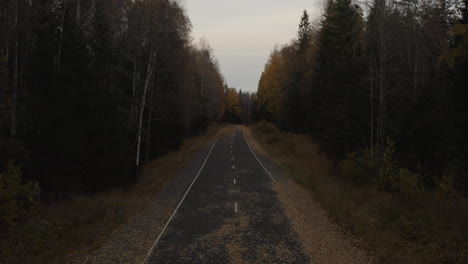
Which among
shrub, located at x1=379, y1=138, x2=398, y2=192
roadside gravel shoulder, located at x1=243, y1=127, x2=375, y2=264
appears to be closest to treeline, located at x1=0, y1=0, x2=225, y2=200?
roadside gravel shoulder, located at x1=243, y1=127, x2=375, y2=264

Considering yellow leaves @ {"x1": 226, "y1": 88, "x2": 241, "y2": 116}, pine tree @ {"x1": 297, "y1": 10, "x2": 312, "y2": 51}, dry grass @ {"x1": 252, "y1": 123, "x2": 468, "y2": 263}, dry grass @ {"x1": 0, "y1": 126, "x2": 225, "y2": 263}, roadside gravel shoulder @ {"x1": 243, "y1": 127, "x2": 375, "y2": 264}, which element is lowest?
dry grass @ {"x1": 0, "y1": 126, "x2": 225, "y2": 263}

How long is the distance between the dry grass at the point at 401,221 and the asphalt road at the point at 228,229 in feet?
7.28

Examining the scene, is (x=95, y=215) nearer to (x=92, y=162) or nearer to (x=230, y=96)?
(x=92, y=162)

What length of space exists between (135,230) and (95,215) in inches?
103

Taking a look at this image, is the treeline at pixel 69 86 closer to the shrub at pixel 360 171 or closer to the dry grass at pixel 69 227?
the dry grass at pixel 69 227

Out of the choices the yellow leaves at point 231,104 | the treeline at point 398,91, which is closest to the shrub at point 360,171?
the treeline at point 398,91

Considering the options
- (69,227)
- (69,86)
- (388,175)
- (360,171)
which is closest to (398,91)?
(360,171)

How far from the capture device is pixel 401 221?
11.1m

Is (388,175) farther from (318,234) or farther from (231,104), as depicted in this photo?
(231,104)

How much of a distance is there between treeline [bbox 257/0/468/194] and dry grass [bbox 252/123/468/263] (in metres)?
1.11

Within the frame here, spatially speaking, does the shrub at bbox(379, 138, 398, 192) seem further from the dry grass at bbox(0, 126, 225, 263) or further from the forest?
the forest

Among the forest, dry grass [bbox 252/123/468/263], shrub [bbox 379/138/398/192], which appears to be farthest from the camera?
shrub [bbox 379/138/398/192]

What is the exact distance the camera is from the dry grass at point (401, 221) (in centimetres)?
881

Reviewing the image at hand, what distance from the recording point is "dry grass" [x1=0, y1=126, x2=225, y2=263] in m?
9.69
